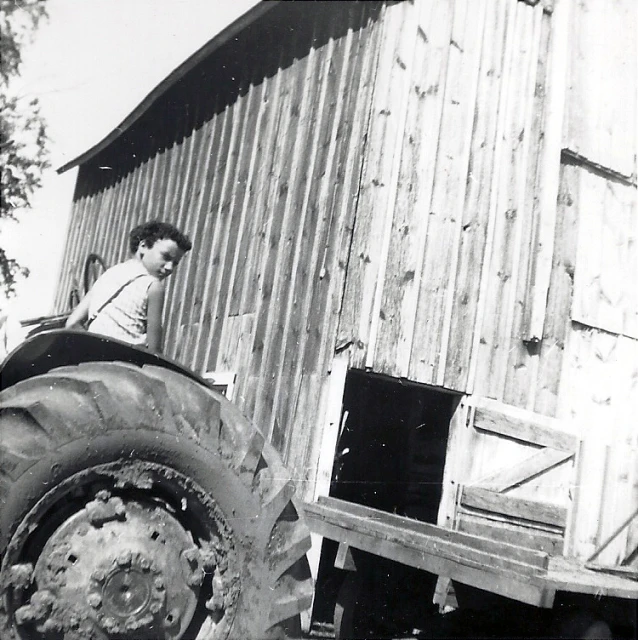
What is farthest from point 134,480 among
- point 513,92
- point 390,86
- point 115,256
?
point 115,256

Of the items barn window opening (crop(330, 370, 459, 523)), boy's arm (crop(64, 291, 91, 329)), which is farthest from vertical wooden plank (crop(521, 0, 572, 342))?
boy's arm (crop(64, 291, 91, 329))

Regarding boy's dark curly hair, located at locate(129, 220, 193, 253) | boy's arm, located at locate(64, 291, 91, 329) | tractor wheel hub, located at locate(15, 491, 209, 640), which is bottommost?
tractor wheel hub, located at locate(15, 491, 209, 640)

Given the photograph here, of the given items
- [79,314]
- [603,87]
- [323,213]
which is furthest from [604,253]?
[79,314]

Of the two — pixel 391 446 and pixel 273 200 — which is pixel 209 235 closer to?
pixel 273 200

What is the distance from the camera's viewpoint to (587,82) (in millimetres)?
7355

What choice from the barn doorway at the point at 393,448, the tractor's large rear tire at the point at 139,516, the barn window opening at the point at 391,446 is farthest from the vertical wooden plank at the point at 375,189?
the tractor's large rear tire at the point at 139,516

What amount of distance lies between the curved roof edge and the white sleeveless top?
168 inches

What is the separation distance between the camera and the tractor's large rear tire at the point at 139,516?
88.2 inches

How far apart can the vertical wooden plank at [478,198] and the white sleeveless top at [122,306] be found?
3.38 metres

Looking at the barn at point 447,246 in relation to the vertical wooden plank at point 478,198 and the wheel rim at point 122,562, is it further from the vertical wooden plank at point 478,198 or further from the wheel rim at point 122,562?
the wheel rim at point 122,562

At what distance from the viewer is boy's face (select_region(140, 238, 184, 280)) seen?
12.4 ft

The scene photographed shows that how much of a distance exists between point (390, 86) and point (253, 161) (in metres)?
A: 1.93

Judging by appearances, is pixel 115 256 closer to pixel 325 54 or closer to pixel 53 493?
pixel 325 54

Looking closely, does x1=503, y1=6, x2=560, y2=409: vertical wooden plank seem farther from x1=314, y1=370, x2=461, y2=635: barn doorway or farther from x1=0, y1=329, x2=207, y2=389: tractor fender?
x1=0, y1=329, x2=207, y2=389: tractor fender
